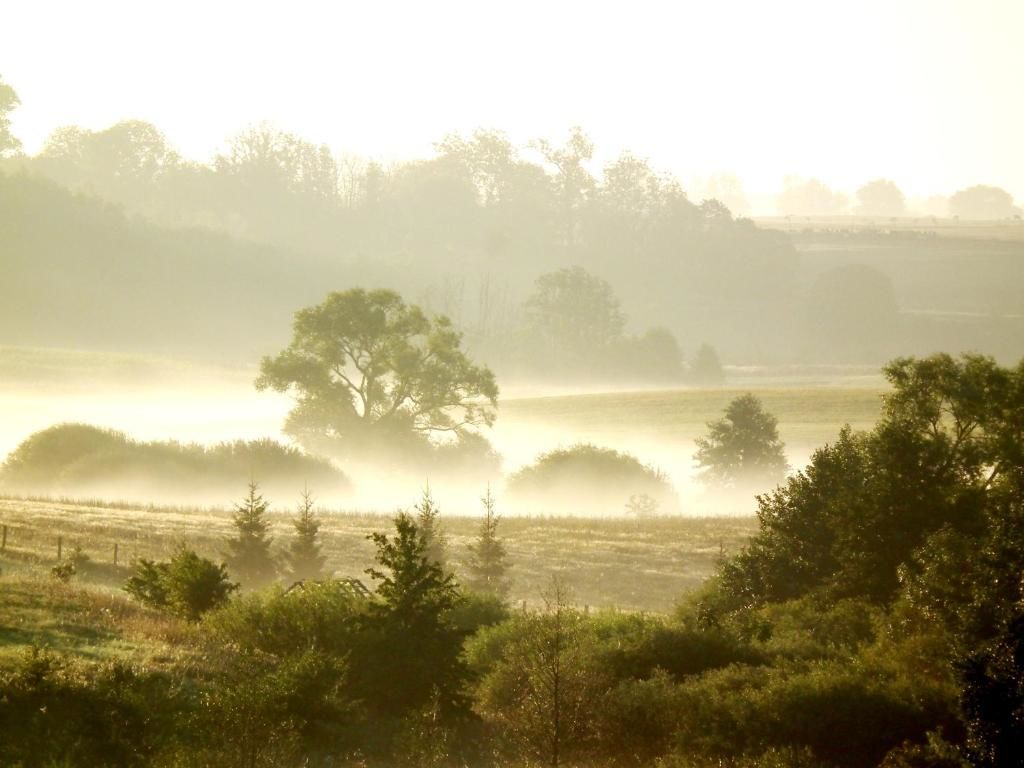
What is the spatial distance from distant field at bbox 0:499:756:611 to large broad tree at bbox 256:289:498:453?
73.1 feet

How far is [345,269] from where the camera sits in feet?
571

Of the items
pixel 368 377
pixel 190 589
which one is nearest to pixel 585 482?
pixel 368 377

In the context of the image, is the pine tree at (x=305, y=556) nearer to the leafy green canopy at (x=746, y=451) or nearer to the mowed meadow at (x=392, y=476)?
the mowed meadow at (x=392, y=476)

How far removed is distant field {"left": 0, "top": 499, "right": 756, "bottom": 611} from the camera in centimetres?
4128

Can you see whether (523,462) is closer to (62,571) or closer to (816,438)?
(816,438)

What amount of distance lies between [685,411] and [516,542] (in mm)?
60007

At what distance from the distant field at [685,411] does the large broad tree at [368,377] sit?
24716mm

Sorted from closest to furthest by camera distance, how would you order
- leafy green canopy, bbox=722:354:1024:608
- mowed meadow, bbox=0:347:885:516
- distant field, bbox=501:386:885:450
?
leafy green canopy, bbox=722:354:1024:608, mowed meadow, bbox=0:347:885:516, distant field, bbox=501:386:885:450

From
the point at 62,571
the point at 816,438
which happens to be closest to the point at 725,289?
the point at 816,438

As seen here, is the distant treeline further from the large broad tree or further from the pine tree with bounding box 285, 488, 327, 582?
the pine tree with bounding box 285, 488, 327, 582

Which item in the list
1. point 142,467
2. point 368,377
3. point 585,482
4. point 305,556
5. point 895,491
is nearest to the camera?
point 895,491

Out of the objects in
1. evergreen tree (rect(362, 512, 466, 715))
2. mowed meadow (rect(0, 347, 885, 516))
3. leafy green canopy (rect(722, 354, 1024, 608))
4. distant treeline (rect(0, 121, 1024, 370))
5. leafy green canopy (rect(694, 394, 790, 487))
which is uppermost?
distant treeline (rect(0, 121, 1024, 370))

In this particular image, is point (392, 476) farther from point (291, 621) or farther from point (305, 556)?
point (291, 621)

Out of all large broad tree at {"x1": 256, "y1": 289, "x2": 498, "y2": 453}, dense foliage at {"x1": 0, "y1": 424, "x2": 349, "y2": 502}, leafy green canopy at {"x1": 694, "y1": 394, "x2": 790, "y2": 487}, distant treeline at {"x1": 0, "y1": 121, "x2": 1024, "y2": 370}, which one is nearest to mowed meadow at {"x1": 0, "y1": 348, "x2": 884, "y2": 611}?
leafy green canopy at {"x1": 694, "y1": 394, "x2": 790, "y2": 487}
